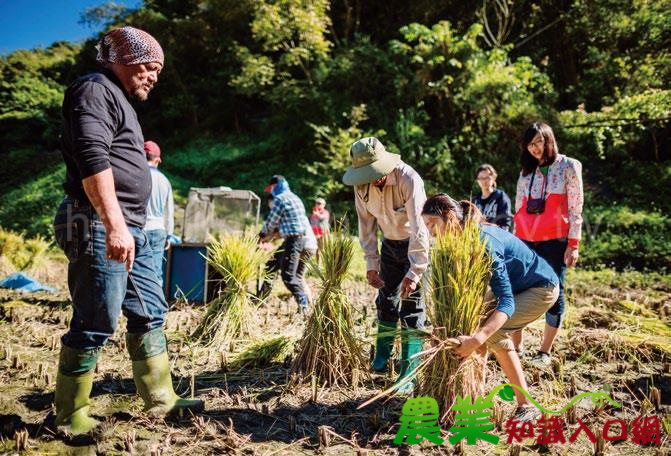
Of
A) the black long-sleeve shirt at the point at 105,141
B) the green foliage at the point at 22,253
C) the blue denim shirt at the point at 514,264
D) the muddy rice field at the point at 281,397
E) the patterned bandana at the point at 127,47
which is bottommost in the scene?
the muddy rice field at the point at 281,397

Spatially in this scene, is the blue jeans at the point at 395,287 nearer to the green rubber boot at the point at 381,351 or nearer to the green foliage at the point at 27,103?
the green rubber boot at the point at 381,351

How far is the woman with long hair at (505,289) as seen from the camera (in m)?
2.28

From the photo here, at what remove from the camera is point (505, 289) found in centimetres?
231

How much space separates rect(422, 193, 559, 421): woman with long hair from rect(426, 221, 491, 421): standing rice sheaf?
0.06 meters

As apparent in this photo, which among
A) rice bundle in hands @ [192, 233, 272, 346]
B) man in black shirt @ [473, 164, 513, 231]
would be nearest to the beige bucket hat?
rice bundle in hands @ [192, 233, 272, 346]

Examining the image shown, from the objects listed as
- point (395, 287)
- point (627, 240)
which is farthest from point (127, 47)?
point (627, 240)

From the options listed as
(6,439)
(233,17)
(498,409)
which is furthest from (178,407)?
(233,17)

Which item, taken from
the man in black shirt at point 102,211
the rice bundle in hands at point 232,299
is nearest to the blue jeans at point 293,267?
the rice bundle in hands at point 232,299

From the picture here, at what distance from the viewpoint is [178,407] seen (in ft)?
8.50

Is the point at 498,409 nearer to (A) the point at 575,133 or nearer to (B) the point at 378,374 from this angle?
(B) the point at 378,374

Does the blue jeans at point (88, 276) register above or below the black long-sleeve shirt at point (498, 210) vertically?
below

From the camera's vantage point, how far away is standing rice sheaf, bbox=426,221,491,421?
2.36 metres

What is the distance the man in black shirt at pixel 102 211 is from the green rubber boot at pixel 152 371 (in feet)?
0.12

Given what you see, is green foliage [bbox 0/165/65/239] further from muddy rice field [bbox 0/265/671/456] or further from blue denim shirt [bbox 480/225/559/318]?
blue denim shirt [bbox 480/225/559/318]
